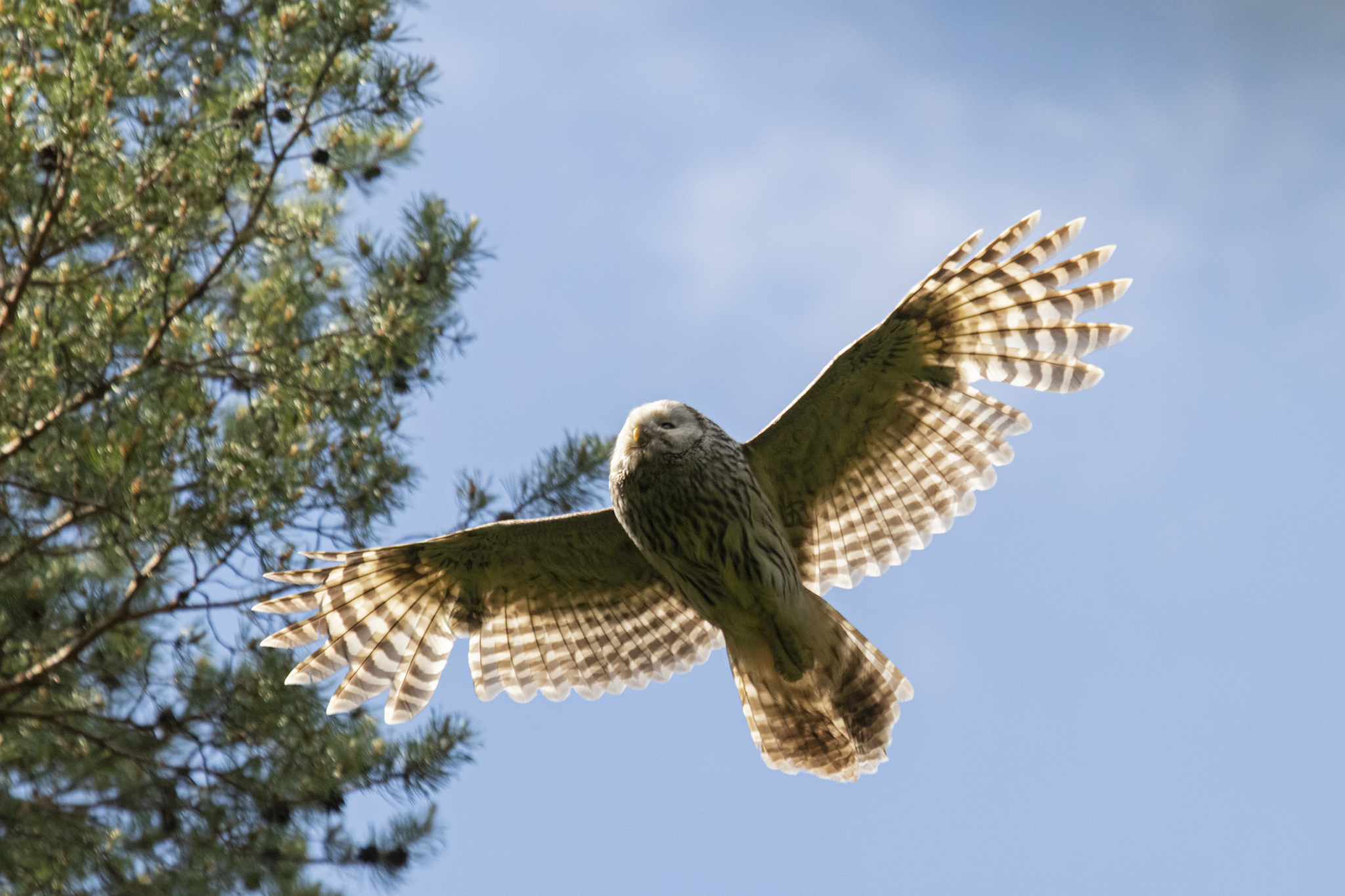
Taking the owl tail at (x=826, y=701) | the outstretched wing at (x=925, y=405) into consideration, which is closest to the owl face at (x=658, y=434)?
the outstretched wing at (x=925, y=405)

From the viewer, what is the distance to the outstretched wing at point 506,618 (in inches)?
193

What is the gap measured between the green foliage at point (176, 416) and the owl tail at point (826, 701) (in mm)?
1264

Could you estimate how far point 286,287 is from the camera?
5.39 metres

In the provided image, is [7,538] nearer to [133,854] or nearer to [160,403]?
[160,403]

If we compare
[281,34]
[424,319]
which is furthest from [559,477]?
[281,34]

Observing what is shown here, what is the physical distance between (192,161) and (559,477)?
190cm

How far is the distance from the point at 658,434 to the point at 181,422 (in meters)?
1.73

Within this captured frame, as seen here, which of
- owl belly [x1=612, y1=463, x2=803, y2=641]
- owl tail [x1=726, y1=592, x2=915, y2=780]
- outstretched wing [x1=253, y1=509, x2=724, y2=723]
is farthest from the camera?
outstretched wing [x1=253, y1=509, x2=724, y2=723]

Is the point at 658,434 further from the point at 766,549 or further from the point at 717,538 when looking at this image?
the point at 766,549

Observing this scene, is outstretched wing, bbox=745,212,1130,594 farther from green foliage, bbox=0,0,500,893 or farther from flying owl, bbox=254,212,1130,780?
green foliage, bbox=0,0,500,893

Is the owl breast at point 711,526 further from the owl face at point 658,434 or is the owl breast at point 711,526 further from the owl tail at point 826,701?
the owl tail at point 826,701

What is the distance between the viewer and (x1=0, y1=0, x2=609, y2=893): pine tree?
15.3 ft

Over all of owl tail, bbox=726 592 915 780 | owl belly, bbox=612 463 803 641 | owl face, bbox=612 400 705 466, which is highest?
owl face, bbox=612 400 705 466

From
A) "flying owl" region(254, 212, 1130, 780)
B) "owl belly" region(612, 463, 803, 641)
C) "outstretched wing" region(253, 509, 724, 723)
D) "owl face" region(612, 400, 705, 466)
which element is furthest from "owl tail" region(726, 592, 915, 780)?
"owl face" region(612, 400, 705, 466)
